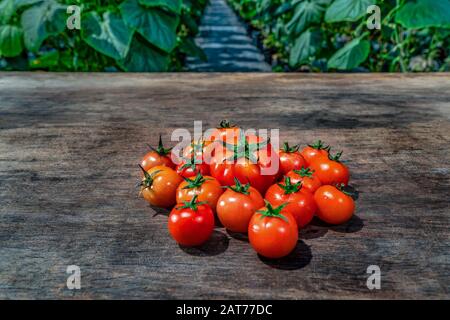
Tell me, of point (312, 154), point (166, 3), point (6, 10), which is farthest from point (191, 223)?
point (6, 10)

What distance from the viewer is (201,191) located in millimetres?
1045

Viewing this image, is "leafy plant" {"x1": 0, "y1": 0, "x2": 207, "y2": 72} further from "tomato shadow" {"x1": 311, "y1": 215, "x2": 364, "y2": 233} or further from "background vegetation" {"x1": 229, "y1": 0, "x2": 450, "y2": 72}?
"tomato shadow" {"x1": 311, "y1": 215, "x2": 364, "y2": 233}

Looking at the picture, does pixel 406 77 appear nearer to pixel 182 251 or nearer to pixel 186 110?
pixel 186 110

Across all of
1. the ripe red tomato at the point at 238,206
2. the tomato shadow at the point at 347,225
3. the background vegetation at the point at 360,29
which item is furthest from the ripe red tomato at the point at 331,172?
the background vegetation at the point at 360,29

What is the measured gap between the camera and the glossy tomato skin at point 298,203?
99 cm

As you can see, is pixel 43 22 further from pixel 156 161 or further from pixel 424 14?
pixel 424 14

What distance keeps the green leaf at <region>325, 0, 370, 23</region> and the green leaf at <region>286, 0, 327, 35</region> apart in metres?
0.48

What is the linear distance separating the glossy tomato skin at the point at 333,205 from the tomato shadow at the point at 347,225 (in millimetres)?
16

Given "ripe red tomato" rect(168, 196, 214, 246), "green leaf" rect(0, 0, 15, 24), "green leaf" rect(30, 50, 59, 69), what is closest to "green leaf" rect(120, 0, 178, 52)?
"green leaf" rect(0, 0, 15, 24)

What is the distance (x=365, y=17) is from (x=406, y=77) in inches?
31.6

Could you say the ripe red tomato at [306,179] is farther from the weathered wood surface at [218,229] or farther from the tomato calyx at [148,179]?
the tomato calyx at [148,179]
